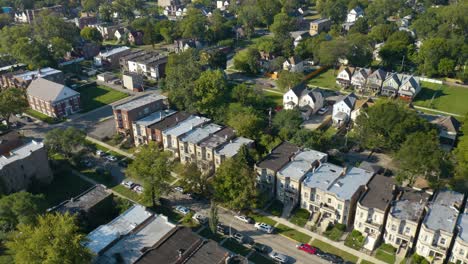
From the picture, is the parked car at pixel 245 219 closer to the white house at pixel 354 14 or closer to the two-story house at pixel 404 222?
the two-story house at pixel 404 222

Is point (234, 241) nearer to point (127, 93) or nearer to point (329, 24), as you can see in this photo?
point (127, 93)

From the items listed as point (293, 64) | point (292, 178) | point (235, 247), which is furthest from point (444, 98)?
point (235, 247)

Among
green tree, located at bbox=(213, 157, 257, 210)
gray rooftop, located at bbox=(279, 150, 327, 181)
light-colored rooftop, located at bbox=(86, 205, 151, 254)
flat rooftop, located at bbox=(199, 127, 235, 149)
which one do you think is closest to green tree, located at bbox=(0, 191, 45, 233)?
light-colored rooftop, located at bbox=(86, 205, 151, 254)

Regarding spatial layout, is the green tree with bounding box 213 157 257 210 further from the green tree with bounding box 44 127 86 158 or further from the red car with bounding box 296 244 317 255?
the green tree with bounding box 44 127 86 158

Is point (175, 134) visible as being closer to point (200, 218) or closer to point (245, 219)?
point (200, 218)

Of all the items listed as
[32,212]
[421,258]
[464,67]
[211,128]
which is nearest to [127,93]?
[211,128]
